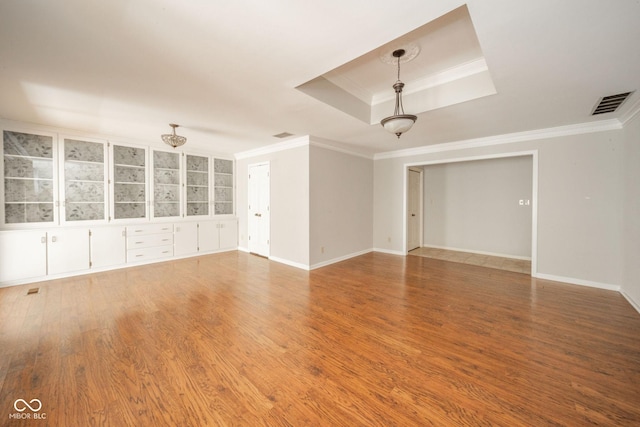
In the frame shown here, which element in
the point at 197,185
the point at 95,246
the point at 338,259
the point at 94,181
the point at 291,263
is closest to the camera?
the point at 95,246

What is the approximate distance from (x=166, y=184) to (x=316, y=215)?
3.60m

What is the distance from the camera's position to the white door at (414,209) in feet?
20.4

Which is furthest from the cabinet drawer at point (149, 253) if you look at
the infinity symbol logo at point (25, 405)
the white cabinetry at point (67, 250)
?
the infinity symbol logo at point (25, 405)

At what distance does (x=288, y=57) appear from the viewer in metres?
2.16

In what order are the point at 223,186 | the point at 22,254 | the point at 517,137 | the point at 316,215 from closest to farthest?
the point at 22,254 < the point at 517,137 < the point at 316,215 < the point at 223,186

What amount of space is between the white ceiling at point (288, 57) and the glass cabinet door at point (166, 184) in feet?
5.30

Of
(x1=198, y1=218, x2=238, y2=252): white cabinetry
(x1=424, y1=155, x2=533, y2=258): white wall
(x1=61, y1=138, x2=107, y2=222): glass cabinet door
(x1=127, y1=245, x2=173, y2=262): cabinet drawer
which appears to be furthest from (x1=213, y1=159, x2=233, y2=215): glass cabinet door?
(x1=424, y1=155, x2=533, y2=258): white wall

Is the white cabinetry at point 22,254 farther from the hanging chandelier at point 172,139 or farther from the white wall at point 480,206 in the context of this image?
the white wall at point 480,206

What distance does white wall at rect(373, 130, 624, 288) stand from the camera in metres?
3.68

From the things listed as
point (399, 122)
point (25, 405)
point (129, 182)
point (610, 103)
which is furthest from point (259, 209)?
point (610, 103)

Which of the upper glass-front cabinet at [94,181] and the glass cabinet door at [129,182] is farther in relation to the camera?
the glass cabinet door at [129,182]

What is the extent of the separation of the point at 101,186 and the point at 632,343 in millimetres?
7884

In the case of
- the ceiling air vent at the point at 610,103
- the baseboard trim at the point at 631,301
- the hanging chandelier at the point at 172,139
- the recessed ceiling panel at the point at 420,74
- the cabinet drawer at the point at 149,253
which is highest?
the recessed ceiling panel at the point at 420,74

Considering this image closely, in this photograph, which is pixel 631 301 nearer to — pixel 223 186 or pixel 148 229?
pixel 223 186
